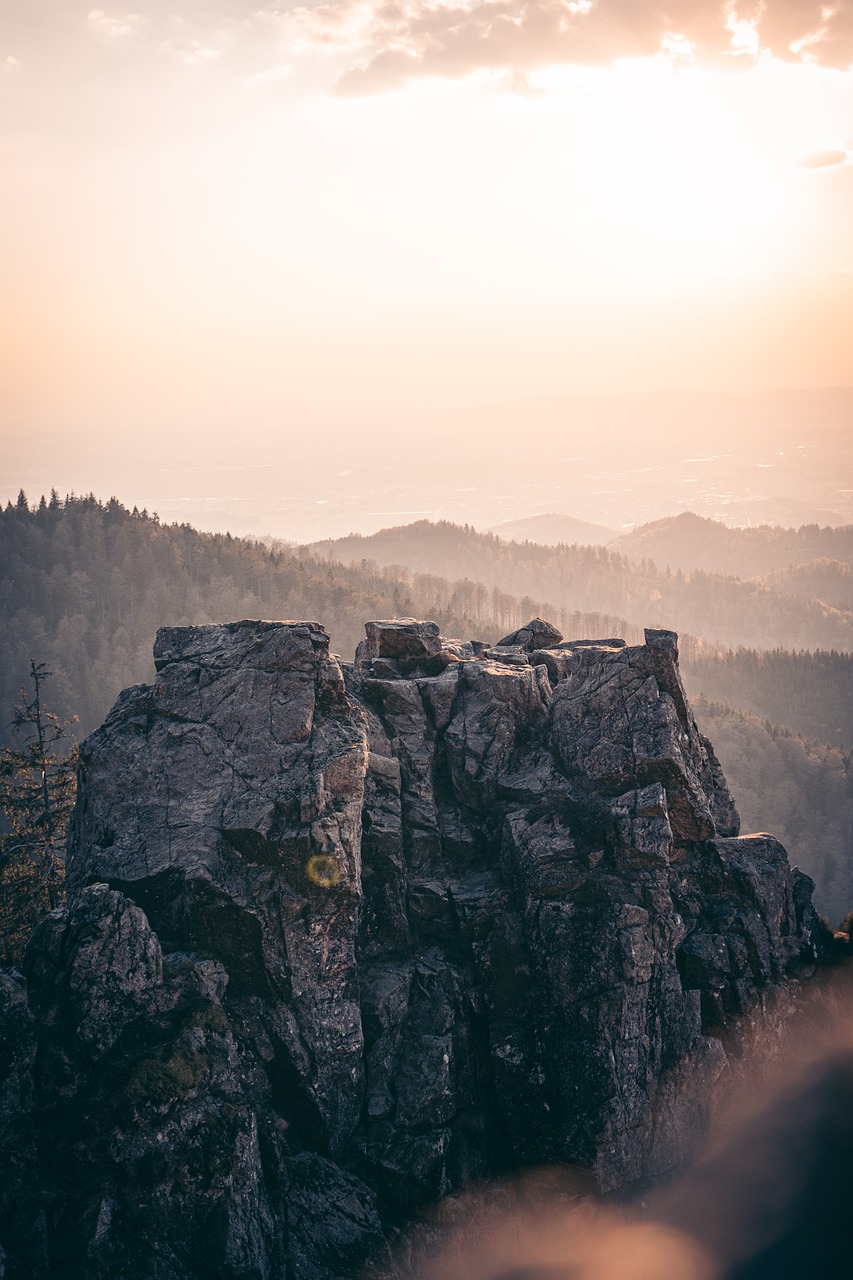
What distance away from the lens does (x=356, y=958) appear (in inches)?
1321

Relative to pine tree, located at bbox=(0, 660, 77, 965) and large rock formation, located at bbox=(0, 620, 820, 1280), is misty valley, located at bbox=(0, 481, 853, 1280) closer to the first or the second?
→ large rock formation, located at bbox=(0, 620, 820, 1280)

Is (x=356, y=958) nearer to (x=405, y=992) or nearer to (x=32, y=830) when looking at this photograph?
(x=405, y=992)

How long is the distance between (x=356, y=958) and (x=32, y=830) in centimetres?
2098

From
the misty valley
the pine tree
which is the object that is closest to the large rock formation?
the misty valley

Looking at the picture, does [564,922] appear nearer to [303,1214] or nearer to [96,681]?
[303,1214]

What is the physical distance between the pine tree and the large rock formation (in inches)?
482

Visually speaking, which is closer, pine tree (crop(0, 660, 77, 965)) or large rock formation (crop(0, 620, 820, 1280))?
large rock formation (crop(0, 620, 820, 1280))

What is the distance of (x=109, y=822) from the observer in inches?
1303

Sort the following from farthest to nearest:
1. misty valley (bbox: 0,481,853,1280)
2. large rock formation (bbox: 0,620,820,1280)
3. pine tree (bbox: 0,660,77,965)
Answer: pine tree (bbox: 0,660,77,965) < misty valley (bbox: 0,481,853,1280) < large rock formation (bbox: 0,620,820,1280)

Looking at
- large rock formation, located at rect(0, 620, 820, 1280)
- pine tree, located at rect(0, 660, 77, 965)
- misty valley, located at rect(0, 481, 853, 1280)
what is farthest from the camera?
pine tree, located at rect(0, 660, 77, 965)

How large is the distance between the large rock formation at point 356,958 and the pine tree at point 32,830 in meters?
12.2

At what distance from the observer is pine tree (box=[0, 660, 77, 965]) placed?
43.4m

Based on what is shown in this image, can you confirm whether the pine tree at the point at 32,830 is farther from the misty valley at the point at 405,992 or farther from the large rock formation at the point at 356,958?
the large rock formation at the point at 356,958

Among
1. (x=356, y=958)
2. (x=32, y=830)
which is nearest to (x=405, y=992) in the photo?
(x=356, y=958)
